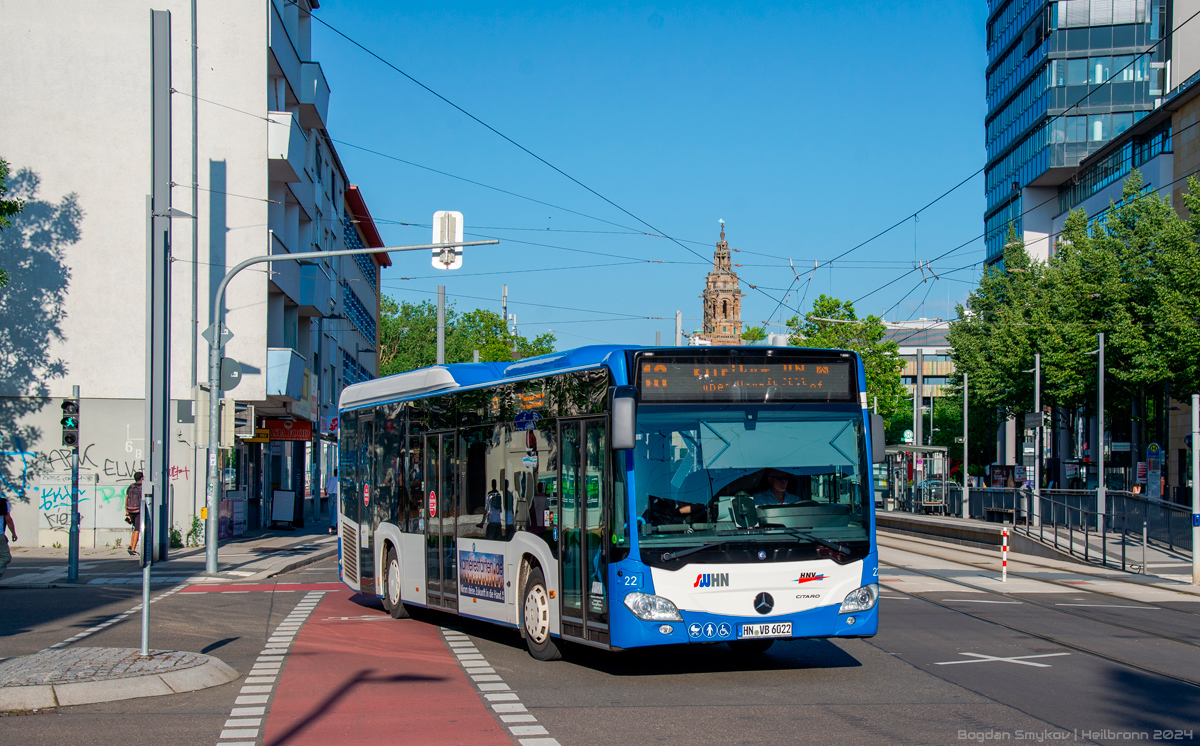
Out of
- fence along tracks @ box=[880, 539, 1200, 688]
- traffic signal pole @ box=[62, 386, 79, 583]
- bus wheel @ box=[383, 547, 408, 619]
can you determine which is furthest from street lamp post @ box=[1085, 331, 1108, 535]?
traffic signal pole @ box=[62, 386, 79, 583]

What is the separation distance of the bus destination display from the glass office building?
56607 millimetres

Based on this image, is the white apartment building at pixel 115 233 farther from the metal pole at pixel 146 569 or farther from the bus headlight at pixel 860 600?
the bus headlight at pixel 860 600

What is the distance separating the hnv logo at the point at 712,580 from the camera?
1004 centimetres

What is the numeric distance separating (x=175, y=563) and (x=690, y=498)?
18.0 metres

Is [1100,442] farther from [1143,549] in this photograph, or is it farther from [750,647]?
[750,647]

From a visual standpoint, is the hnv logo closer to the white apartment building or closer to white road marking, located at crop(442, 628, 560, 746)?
white road marking, located at crop(442, 628, 560, 746)

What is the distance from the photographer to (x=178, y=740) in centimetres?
796

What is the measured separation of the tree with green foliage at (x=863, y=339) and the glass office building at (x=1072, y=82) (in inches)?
401

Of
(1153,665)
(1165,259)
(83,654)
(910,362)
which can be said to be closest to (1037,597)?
(1153,665)

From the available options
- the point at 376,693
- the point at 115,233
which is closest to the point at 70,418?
the point at 115,233

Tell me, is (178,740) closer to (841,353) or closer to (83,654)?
(83,654)

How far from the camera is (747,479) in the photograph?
405 inches

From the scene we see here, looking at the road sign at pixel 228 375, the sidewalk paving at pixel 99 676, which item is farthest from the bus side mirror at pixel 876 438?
Answer: the road sign at pixel 228 375

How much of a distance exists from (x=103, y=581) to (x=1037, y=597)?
1566 centimetres
